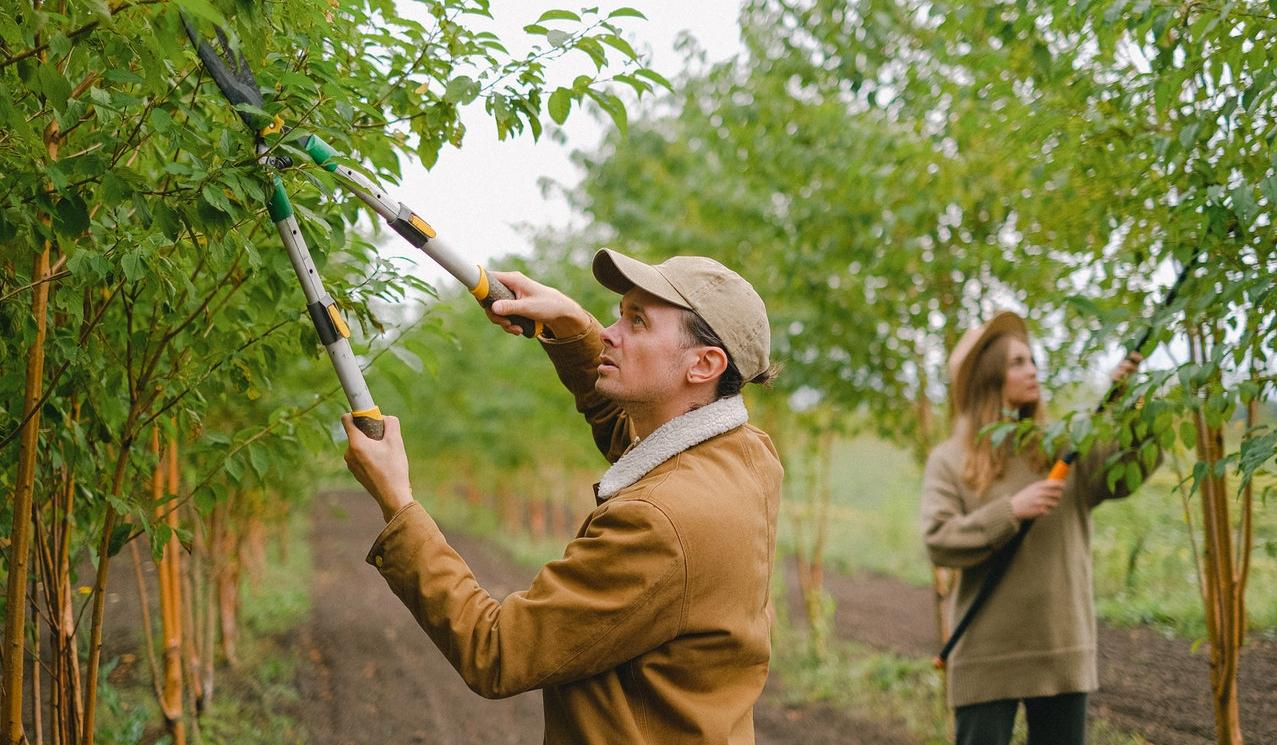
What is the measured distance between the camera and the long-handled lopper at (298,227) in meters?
1.77

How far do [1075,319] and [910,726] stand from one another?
2.81 meters

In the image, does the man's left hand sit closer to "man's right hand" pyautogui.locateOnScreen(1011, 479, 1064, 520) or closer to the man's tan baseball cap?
the man's tan baseball cap

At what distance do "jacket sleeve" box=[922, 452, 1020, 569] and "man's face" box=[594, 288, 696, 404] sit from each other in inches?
75.9

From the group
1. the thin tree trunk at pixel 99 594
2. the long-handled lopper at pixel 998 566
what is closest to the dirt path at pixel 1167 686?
the long-handled lopper at pixel 998 566

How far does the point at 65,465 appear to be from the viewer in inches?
88.3

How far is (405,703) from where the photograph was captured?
6934 millimetres

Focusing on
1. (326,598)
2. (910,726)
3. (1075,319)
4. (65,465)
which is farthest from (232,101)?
(326,598)

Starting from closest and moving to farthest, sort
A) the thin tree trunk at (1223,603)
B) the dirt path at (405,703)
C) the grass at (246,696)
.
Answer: the thin tree trunk at (1223,603), the grass at (246,696), the dirt path at (405,703)

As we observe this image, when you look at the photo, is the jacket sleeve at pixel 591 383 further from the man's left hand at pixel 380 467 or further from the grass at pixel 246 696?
the grass at pixel 246 696

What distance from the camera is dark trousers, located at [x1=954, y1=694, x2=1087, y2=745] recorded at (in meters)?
3.44

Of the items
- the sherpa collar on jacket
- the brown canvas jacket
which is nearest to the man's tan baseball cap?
the sherpa collar on jacket

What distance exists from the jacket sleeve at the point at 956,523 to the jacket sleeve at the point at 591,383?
157 centimetres

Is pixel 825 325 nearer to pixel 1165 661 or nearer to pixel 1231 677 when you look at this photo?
pixel 1165 661

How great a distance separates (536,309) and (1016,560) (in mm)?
→ 2260
